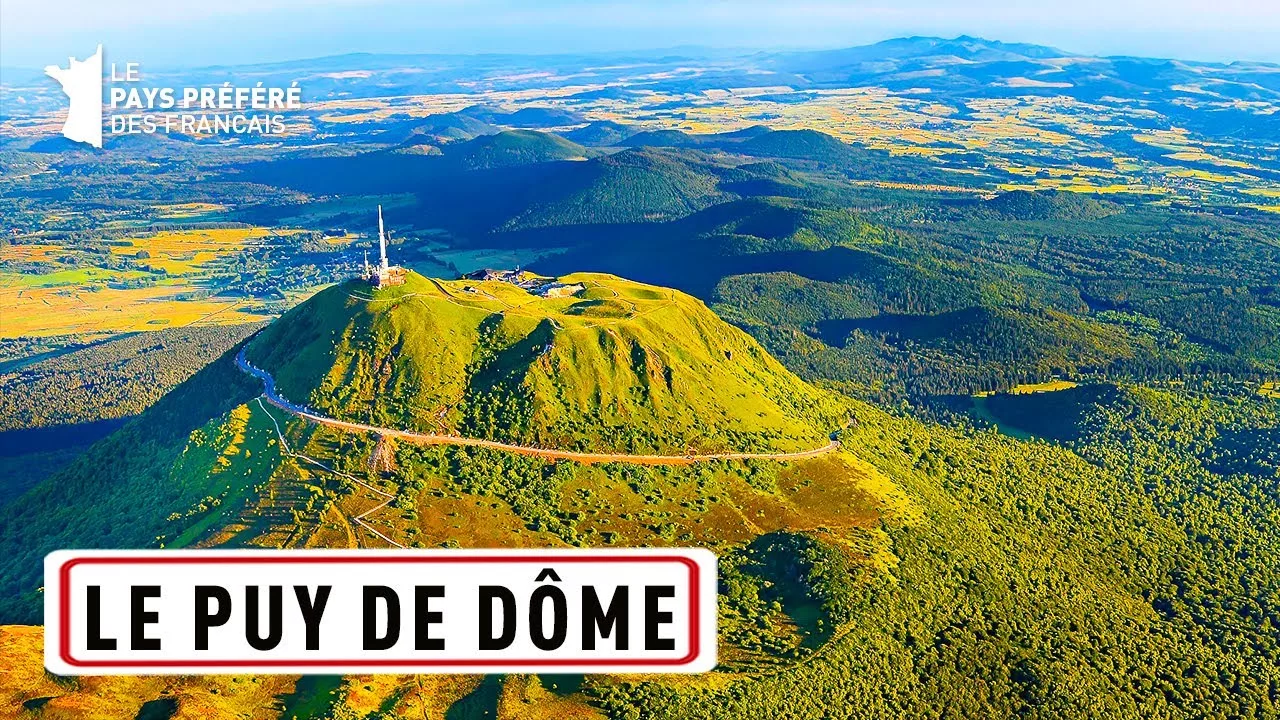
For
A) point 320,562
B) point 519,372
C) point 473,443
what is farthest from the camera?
point 519,372

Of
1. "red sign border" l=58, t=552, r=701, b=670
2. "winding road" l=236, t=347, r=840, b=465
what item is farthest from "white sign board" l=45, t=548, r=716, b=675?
"winding road" l=236, t=347, r=840, b=465

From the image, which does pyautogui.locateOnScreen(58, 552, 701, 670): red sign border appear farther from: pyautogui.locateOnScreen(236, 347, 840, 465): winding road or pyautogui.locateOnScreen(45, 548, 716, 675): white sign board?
pyautogui.locateOnScreen(236, 347, 840, 465): winding road

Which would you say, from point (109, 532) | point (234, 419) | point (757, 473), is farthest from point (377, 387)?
point (757, 473)

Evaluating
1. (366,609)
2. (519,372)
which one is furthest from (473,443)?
(366,609)

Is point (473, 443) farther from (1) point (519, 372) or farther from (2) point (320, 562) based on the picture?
(2) point (320, 562)

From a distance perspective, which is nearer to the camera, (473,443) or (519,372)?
(473,443)

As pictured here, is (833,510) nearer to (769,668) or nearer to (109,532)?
(769,668)
